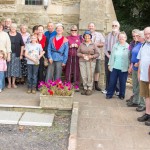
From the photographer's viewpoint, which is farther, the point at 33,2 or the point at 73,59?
the point at 33,2

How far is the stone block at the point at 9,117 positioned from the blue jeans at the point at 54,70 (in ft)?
6.42

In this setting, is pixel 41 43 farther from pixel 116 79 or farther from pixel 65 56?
pixel 116 79

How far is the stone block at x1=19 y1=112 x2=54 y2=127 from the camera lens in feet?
22.7

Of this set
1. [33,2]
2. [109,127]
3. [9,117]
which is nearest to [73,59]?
[33,2]

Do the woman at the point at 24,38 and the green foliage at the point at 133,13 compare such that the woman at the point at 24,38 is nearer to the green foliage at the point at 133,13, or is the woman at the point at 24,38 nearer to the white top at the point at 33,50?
the white top at the point at 33,50

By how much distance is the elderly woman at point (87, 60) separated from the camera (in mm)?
9023

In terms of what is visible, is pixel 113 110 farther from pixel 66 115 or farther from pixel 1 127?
pixel 1 127

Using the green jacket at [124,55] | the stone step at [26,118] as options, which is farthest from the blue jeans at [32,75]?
the green jacket at [124,55]

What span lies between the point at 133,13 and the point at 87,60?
28.0 ft

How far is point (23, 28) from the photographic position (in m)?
9.52

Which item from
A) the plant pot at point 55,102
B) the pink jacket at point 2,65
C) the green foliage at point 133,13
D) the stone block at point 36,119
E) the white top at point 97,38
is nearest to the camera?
the stone block at point 36,119

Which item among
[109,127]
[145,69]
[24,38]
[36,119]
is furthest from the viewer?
[24,38]

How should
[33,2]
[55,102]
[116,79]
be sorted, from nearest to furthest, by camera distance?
[55,102] → [116,79] → [33,2]

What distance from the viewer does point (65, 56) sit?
9117 millimetres
